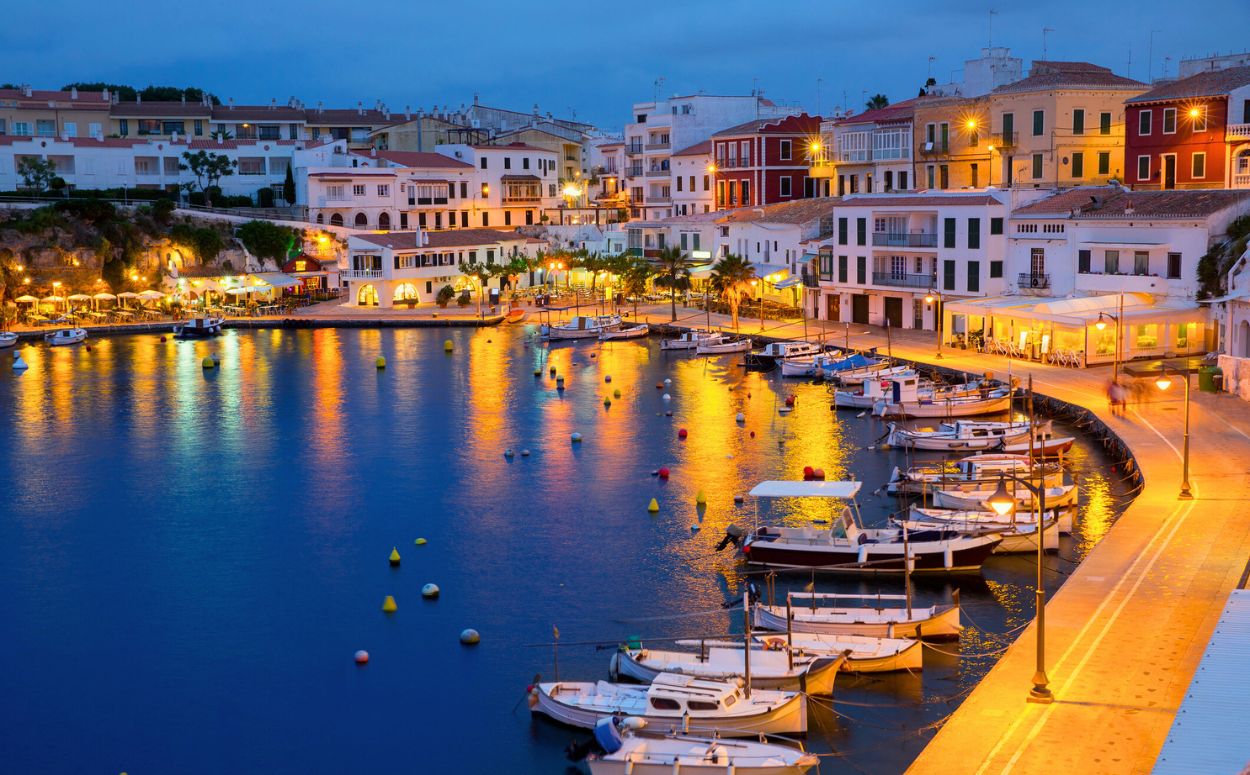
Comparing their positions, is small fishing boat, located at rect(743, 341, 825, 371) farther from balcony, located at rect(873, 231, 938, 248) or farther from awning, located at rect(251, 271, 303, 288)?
awning, located at rect(251, 271, 303, 288)

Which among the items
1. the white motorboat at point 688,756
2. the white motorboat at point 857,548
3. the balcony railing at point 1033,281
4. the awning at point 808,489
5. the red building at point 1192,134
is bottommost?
the white motorboat at point 688,756

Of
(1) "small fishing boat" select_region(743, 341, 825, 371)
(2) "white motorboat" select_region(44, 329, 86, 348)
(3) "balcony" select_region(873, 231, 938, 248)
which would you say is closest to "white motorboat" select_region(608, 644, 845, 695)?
(1) "small fishing boat" select_region(743, 341, 825, 371)

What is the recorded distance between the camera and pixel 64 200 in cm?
9219

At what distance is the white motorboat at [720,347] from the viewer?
231 feet

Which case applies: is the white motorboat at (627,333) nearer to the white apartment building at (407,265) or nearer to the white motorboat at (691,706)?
the white apartment building at (407,265)

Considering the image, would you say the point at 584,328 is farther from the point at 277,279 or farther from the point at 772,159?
the point at 277,279

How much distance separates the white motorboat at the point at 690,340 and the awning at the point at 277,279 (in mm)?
34070

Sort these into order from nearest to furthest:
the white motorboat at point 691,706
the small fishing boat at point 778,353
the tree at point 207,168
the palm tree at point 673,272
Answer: the white motorboat at point 691,706 < the small fishing boat at point 778,353 < the palm tree at point 673,272 < the tree at point 207,168

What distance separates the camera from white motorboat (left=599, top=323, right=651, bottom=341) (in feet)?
256

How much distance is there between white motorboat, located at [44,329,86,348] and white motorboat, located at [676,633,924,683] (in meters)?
63.6

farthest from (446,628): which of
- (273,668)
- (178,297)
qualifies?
(178,297)

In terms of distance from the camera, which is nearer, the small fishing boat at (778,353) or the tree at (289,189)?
the small fishing boat at (778,353)

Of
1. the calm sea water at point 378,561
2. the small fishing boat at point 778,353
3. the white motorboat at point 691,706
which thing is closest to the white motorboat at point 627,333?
the small fishing boat at point 778,353

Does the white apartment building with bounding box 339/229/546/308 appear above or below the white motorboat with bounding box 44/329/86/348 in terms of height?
above
